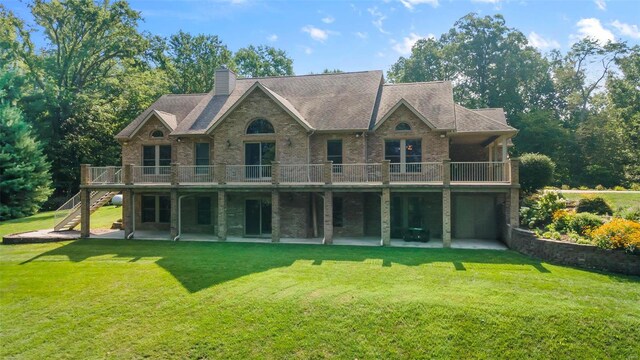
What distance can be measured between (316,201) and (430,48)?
3763cm

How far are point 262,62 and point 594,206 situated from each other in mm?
46173

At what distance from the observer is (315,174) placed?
20.0m

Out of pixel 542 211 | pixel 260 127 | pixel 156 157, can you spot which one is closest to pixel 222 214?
pixel 260 127

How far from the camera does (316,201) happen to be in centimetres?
2070

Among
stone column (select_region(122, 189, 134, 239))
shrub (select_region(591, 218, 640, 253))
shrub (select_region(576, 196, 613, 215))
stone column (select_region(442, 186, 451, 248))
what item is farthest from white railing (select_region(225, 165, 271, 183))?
shrub (select_region(576, 196, 613, 215))

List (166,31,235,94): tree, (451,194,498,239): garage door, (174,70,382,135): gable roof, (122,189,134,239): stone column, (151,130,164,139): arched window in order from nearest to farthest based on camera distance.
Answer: (451,194,498,239): garage door
(122,189,134,239): stone column
(174,70,382,135): gable roof
(151,130,164,139): arched window
(166,31,235,94): tree

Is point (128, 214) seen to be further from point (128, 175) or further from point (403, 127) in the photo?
point (403, 127)

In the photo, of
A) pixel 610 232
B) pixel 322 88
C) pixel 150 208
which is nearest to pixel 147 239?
pixel 150 208

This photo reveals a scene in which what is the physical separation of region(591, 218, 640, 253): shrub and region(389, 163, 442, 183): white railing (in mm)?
7403

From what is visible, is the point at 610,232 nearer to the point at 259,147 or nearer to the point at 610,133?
the point at 259,147

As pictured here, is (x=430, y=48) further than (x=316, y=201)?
Yes

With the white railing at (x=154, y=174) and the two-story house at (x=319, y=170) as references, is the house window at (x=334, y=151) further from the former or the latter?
the white railing at (x=154, y=174)

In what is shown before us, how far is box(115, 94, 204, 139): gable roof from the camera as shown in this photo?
22.8m

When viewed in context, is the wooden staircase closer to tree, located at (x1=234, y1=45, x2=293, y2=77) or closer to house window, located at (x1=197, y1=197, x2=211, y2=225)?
house window, located at (x1=197, y1=197, x2=211, y2=225)
